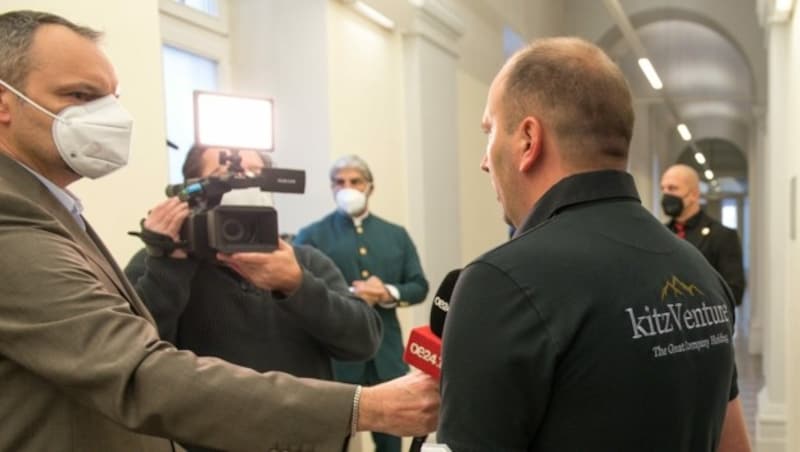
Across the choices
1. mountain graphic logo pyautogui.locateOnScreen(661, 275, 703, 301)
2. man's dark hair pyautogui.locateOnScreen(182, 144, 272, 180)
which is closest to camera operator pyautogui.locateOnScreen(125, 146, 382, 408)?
man's dark hair pyautogui.locateOnScreen(182, 144, 272, 180)

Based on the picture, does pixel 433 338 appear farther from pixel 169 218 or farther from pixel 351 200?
pixel 351 200

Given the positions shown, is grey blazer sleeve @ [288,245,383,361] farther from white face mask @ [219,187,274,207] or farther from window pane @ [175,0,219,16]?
window pane @ [175,0,219,16]

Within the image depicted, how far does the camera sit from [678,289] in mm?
1104

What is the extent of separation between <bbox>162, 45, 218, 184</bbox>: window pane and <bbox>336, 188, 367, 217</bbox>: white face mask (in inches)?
27.9

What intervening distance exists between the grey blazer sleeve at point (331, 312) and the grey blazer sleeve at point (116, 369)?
2.05 feet

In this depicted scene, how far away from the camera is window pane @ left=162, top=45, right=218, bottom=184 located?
3.60m

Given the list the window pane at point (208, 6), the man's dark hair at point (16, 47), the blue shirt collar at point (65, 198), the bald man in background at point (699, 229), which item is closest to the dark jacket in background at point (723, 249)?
the bald man in background at point (699, 229)

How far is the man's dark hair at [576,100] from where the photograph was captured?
110 cm

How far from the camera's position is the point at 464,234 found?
6348mm

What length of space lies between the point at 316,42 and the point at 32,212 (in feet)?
9.85

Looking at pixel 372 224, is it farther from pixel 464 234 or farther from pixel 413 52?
pixel 464 234

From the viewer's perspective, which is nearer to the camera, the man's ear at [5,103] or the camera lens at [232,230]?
the man's ear at [5,103]

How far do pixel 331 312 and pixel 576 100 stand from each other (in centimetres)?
104

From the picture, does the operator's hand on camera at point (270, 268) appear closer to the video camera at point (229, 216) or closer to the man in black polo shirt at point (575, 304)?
the video camera at point (229, 216)
